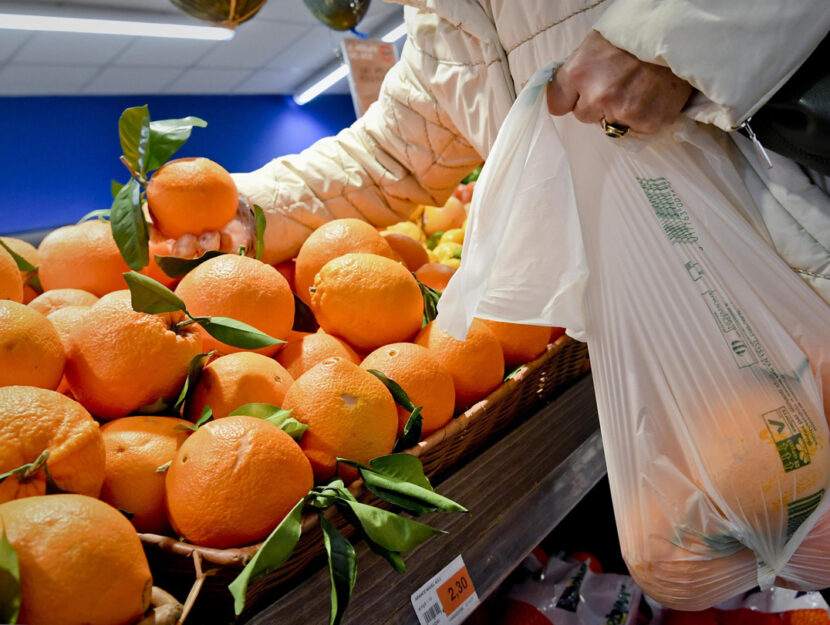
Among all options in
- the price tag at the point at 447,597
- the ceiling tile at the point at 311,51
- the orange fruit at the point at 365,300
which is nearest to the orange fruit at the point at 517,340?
the orange fruit at the point at 365,300

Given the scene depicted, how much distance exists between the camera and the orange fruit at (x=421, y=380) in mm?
762

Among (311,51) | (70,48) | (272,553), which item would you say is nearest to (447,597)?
(272,553)

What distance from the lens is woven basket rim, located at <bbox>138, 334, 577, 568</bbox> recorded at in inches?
20.2

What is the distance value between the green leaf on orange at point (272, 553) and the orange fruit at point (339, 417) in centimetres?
10

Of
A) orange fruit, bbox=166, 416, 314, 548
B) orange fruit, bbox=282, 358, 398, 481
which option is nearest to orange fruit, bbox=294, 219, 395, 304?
orange fruit, bbox=282, 358, 398, 481

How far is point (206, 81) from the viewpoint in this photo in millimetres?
6688

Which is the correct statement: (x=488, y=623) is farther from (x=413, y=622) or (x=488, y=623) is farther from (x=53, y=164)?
(x=53, y=164)

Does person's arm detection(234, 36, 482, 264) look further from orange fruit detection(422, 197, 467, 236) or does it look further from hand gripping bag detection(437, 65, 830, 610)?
orange fruit detection(422, 197, 467, 236)

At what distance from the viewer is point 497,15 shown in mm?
835

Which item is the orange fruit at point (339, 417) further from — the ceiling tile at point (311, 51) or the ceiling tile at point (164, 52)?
the ceiling tile at point (311, 51)

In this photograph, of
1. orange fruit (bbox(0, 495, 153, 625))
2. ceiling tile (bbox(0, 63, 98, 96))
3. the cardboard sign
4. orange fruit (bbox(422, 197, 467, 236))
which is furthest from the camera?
ceiling tile (bbox(0, 63, 98, 96))

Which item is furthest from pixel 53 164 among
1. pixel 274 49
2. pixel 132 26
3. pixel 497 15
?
pixel 497 15

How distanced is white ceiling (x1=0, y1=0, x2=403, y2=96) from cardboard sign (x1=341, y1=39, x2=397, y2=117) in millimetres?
1699

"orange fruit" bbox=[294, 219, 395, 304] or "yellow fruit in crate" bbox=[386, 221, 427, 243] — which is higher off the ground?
"orange fruit" bbox=[294, 219, 395, 304]
